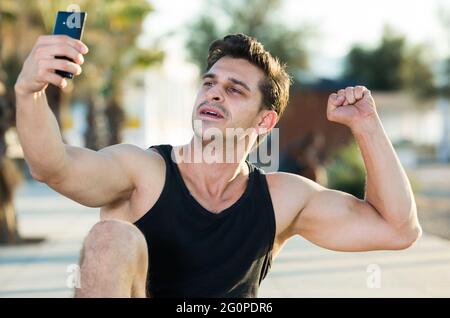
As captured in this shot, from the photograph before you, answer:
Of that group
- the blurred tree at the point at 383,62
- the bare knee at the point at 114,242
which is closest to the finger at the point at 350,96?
the bare knee at the point at 114,242

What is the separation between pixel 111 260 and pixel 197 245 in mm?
598

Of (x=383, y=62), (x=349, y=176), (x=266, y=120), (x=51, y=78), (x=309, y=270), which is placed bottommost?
(x=309, y=270)

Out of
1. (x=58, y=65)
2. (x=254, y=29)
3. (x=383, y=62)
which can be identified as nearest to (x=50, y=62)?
(x=58, y=65)

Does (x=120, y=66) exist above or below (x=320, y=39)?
Result: below

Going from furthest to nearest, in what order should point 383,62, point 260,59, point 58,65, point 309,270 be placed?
1. point 383,62
2. point 309,270
3. point 260,59
4. point 58,65

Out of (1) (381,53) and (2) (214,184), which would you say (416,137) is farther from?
(2) (214,184)

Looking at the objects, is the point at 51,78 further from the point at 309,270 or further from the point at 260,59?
the point at 309,270

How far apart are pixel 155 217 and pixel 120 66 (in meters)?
24.2

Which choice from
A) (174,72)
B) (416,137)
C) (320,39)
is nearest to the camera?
(320,39)

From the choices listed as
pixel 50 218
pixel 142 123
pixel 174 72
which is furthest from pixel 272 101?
pixel 142 123

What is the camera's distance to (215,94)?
334cm

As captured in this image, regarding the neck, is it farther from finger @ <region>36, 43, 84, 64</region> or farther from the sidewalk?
the sidewalk

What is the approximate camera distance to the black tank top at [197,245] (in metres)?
3.02
